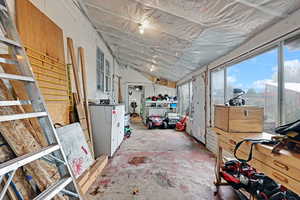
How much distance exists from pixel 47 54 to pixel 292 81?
3302 millimetres

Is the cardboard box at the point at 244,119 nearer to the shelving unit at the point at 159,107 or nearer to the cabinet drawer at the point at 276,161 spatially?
the cabinet drawer at the point at 276,161

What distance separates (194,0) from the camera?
6.40ft

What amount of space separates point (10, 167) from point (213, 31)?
114 inches

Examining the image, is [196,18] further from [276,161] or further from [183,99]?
[183,99]

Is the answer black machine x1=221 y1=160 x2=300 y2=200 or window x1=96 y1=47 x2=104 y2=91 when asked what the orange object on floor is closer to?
window x1=96 y1=47 x2=104 y2=91

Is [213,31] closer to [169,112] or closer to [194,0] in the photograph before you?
[194,0]

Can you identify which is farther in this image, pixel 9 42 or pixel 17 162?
pixel 9 42

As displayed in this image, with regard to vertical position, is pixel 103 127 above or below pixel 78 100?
below

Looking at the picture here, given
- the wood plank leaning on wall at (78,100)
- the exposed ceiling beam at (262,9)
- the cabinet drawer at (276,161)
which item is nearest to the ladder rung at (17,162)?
the cabinet drawer at (276,161)

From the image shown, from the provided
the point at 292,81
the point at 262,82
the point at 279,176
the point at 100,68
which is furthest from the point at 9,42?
the point at 100,68

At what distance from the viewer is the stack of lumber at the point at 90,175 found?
2.33m

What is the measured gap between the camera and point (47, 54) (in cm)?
227

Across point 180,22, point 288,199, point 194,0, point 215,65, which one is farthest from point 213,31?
point 288,199

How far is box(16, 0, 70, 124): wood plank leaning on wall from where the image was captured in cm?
186
